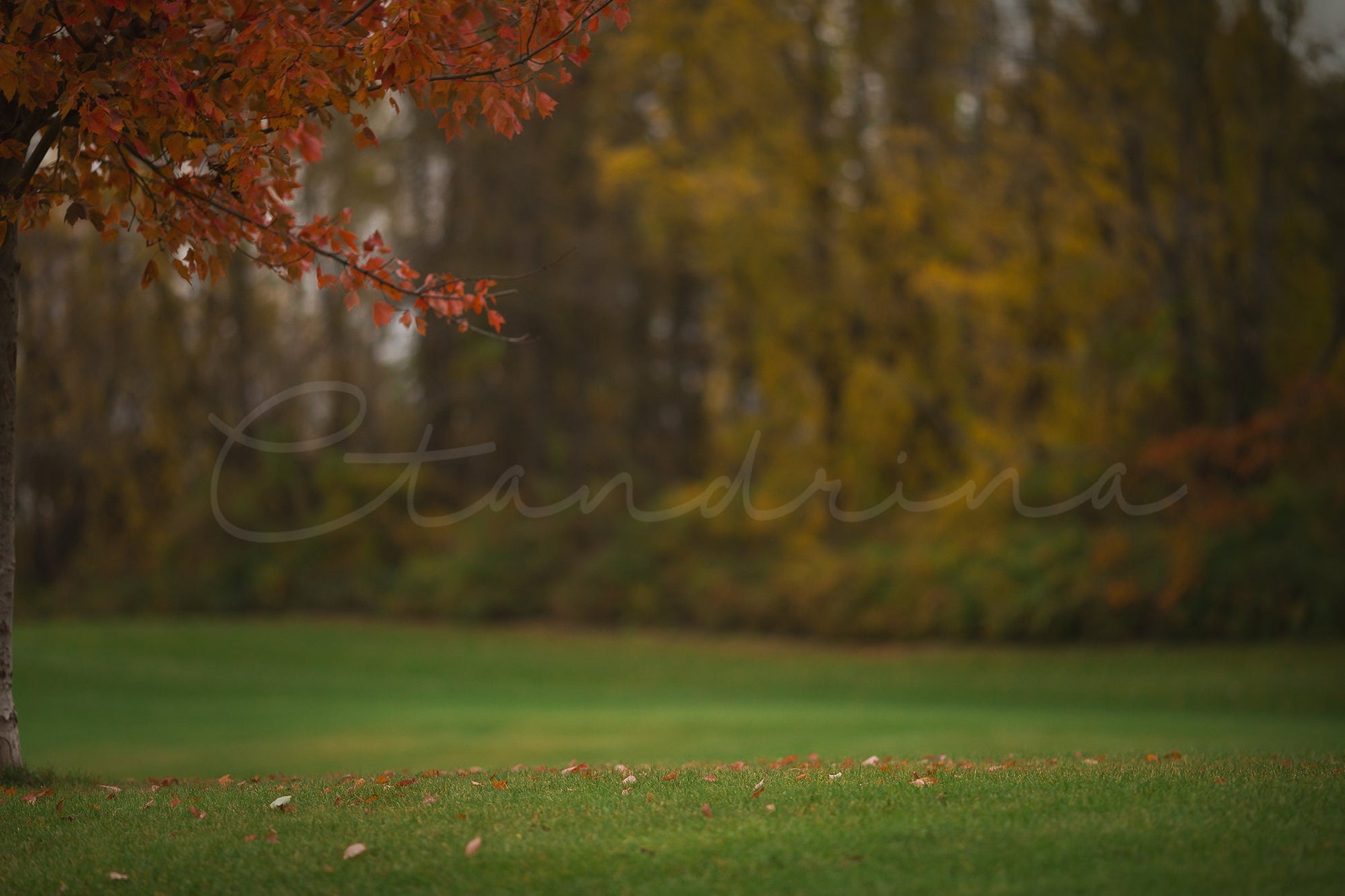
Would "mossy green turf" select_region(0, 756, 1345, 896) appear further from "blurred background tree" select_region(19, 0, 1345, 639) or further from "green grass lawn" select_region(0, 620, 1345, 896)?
"blurred background tree" select_region(19, 0, 1345, 639)

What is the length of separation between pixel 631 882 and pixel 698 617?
21.4 m

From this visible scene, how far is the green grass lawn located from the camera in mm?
4832

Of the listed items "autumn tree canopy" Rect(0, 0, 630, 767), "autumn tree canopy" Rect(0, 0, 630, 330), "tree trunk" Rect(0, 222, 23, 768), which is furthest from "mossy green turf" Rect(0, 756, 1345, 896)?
"autumn tree canopy" Rect(0, 0, 630, 330)

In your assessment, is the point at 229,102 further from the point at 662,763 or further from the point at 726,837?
the point at 662,763

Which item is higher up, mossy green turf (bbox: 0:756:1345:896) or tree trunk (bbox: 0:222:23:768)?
tree trunk (bbox: 0:222:23:768)

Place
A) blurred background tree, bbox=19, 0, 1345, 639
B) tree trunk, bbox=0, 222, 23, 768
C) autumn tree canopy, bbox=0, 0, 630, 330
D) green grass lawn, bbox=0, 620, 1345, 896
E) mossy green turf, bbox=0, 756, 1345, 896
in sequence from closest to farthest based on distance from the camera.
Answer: mossy green turf, bbox=0, 756, 1345, 896 < green grass lawn, bbox=0, 620, 1345, 896 < autumn tree canopy, bbox=0, 0, 630, 330 < tree trunk, bbox=0, 222, 23, 768 < blurred background tree, bbox=19, 0, 1345, 639

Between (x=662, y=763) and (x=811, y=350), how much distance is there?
1859cm

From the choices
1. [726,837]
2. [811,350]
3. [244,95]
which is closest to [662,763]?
[726,837]

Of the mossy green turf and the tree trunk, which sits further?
the tree trunk

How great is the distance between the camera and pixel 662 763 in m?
8.04

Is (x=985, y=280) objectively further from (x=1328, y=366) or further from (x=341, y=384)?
(x=341, y=384)

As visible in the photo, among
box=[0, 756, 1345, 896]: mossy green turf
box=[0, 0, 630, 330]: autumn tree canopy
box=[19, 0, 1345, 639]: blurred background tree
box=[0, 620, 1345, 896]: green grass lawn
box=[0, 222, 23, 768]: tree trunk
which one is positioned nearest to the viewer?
box=[0, 756, 1345, 896]: mossy green turf

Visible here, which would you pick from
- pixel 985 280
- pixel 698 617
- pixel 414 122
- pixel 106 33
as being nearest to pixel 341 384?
pixel 414 122

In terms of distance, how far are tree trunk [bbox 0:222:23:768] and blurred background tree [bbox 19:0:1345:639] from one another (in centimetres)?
1399
